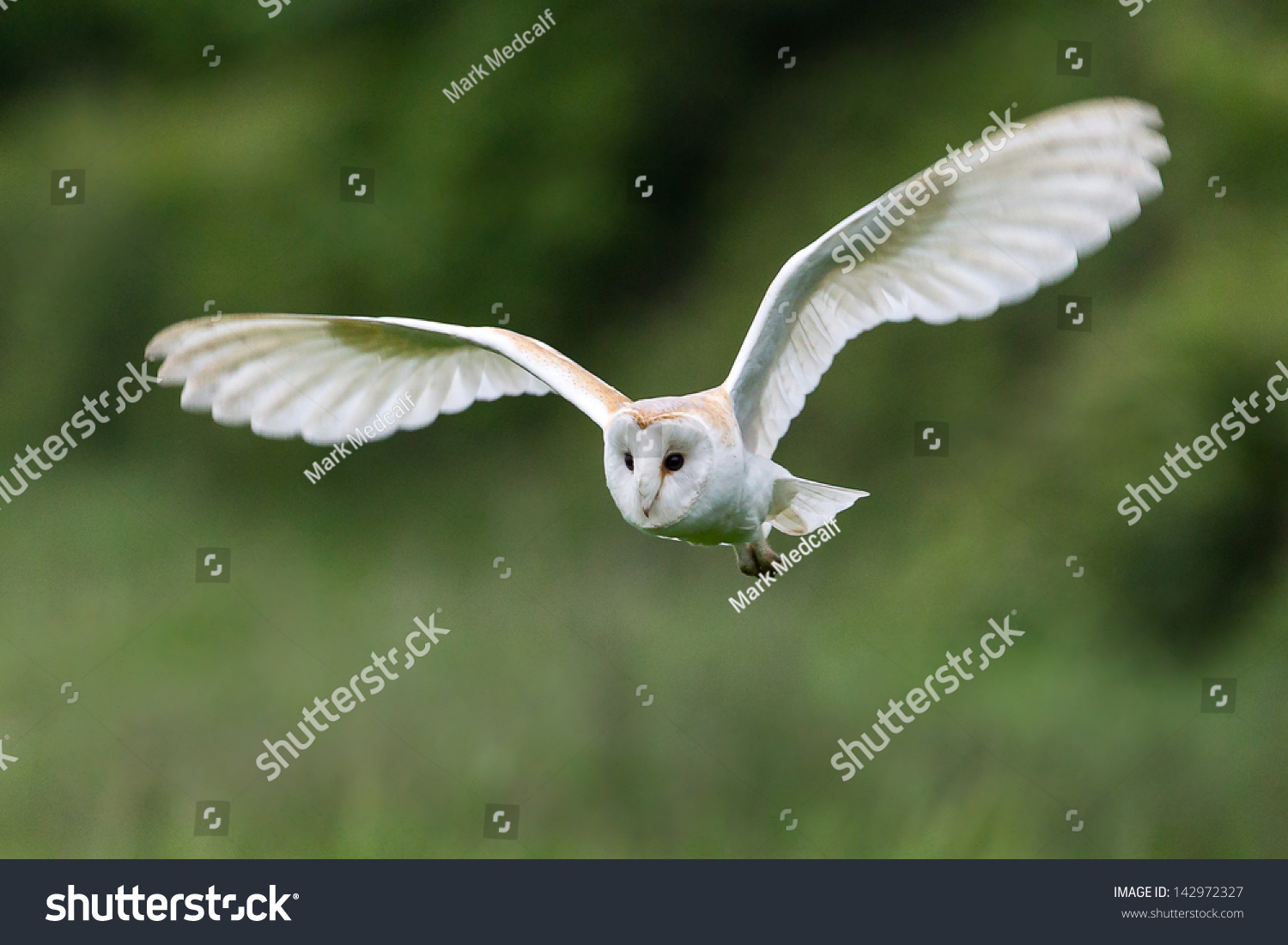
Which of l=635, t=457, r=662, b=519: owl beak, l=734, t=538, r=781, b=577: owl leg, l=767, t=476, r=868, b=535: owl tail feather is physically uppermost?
l=635, t=457, r=662, b=519: owl beak

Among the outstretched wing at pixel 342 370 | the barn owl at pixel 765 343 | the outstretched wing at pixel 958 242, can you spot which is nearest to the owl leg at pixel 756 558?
the barn owl at pixel 765 343

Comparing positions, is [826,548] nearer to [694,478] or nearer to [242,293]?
[242,293]

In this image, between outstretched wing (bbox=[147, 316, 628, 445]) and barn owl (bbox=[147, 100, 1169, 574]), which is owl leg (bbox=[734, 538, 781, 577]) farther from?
outstretched wing (bbox=[147, 316, 628, 445])

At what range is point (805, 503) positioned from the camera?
2158 mm

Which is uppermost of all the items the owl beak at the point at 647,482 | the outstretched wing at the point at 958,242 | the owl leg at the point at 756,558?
the outstretched wing at the point at 958,242

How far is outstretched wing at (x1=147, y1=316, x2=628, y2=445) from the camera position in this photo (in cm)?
216

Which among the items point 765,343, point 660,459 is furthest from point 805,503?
point 660,459

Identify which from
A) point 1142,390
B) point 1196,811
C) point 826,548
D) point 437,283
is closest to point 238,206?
point 437,283

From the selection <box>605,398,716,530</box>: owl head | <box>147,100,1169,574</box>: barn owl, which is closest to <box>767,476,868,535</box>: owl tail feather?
<box>147,100,1169,574</box>: barn owl

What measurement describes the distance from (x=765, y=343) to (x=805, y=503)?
0.30 metres

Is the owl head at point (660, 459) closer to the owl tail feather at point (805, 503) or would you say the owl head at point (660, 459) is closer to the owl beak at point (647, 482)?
the owl beak at point (647, 482)

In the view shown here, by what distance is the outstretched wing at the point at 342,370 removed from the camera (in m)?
2.16

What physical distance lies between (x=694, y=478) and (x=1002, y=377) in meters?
3.78

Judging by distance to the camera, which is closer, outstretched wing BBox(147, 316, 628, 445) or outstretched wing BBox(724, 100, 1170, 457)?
outstretched wing BBox(724, 100, 1170, 457)
